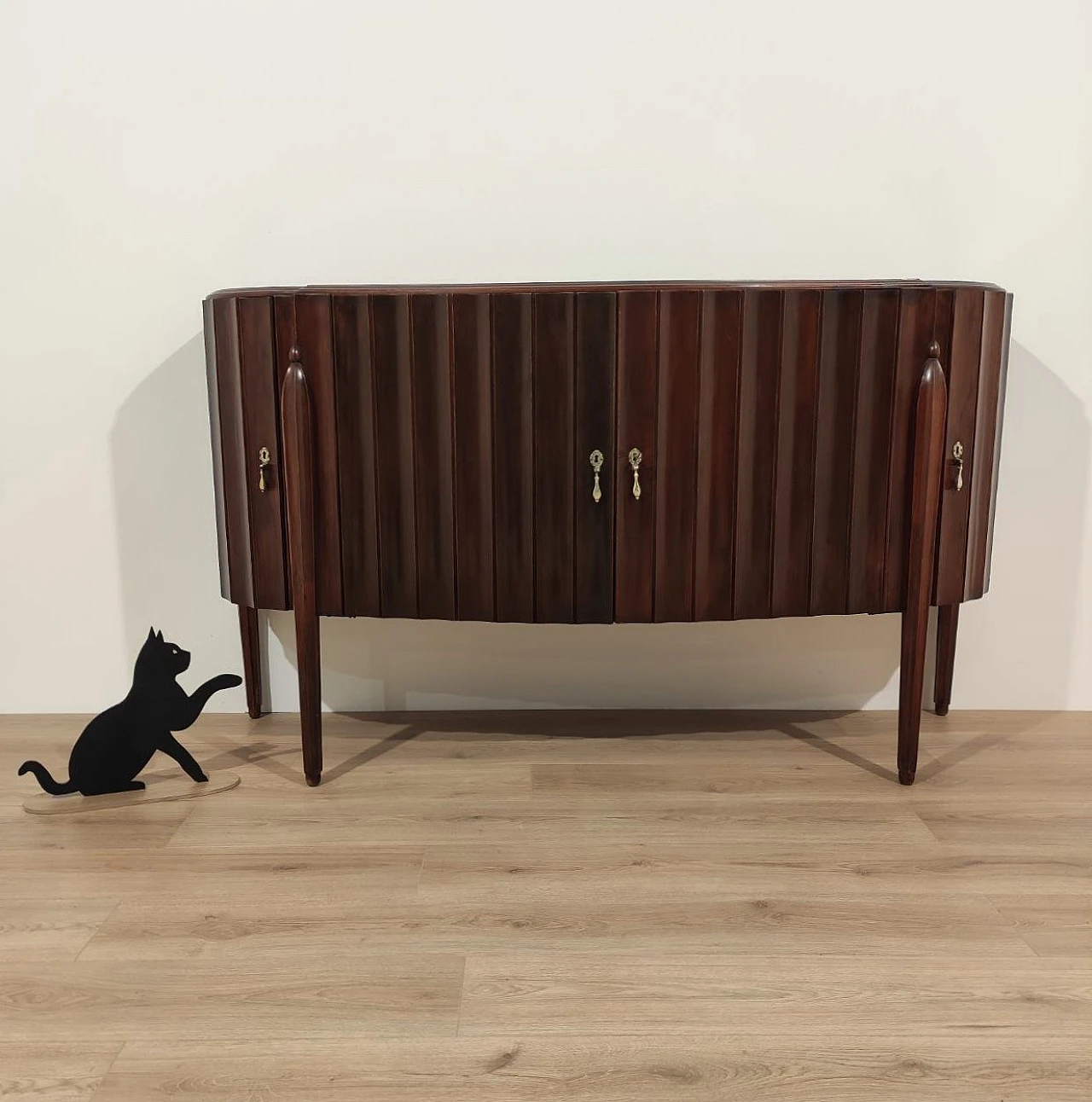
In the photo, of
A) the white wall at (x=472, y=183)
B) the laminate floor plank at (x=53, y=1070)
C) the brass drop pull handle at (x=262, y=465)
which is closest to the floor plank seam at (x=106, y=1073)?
the laminate floor plank at (x=53, y=1070)

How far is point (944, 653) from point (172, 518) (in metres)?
1.47

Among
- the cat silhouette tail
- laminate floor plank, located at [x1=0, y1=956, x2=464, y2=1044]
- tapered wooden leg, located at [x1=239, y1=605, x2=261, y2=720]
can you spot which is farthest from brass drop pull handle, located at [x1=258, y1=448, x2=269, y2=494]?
laminate floor plank, located at [x1=0, y1=956, x2=464, y2=1044]

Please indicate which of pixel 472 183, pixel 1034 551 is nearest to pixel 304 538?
pixel 472 183

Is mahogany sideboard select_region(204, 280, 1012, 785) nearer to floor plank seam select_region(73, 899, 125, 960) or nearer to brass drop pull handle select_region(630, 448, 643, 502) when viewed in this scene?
brass drop pull handle select_region(630, 448, 643, 502)

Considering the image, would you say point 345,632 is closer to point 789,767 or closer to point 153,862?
point 153,862

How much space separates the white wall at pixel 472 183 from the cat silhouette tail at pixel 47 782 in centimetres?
48

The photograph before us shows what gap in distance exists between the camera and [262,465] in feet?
4.97

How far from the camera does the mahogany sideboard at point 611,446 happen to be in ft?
4.68

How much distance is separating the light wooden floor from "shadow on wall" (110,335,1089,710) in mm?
172

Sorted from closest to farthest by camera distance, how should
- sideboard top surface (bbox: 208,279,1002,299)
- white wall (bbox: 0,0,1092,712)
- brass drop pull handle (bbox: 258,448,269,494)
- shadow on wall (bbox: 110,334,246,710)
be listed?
1. sideboard top surface (bbox: 208,279,1002,299)
2. brass drop pull handle (bbox: 258,448,269,494)
3. white wall (bbox: 0,0,1092,712)
4. shadow on wall (bbox: 110,334,246,710)

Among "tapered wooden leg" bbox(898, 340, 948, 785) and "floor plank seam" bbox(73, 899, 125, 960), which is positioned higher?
"tapered wooden leg" bbox(898, 340, 948, 785)

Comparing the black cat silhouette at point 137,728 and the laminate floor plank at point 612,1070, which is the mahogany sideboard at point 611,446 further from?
the laminate floor plank at point 612,1070

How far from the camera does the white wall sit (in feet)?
5.73

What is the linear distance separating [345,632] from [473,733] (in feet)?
1.05
